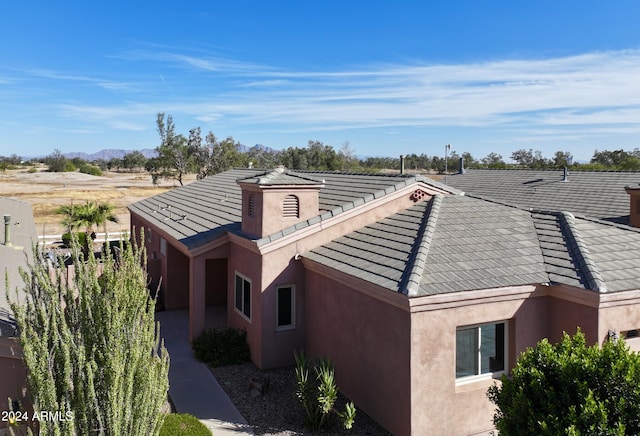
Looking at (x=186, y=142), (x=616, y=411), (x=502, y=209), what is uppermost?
(x=186, y=142)

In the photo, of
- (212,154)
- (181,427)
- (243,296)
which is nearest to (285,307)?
(243,296)

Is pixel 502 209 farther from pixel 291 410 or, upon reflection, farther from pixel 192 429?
pixel 192 429

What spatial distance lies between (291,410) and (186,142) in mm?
68101

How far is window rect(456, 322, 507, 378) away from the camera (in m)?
10.8

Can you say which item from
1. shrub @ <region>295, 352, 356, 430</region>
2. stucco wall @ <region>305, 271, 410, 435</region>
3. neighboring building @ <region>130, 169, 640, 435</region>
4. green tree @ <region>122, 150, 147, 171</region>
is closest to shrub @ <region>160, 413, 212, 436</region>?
shrub @ <region>295, 352, 356, 430</region>

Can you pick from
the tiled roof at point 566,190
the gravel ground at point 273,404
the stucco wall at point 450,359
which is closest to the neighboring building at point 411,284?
the stucco wall at point 450,359

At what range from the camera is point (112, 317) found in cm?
718

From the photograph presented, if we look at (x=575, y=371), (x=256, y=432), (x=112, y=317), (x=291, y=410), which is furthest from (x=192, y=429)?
(x=575, y=371)

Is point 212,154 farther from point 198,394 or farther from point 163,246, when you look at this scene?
point 198,394

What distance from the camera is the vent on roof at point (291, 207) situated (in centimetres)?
1441

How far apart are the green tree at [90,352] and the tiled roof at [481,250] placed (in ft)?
16.3

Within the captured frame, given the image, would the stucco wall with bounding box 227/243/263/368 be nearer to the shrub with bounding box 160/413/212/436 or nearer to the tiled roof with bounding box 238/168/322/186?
the tiled roof with bounding box 238/168/322/186

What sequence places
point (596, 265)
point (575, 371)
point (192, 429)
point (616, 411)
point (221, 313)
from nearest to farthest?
point (616, 411)
point (575, 371)
point (192, 429)
point (596, 265)
point (221, 313)

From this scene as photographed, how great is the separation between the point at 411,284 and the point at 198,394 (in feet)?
21.1
